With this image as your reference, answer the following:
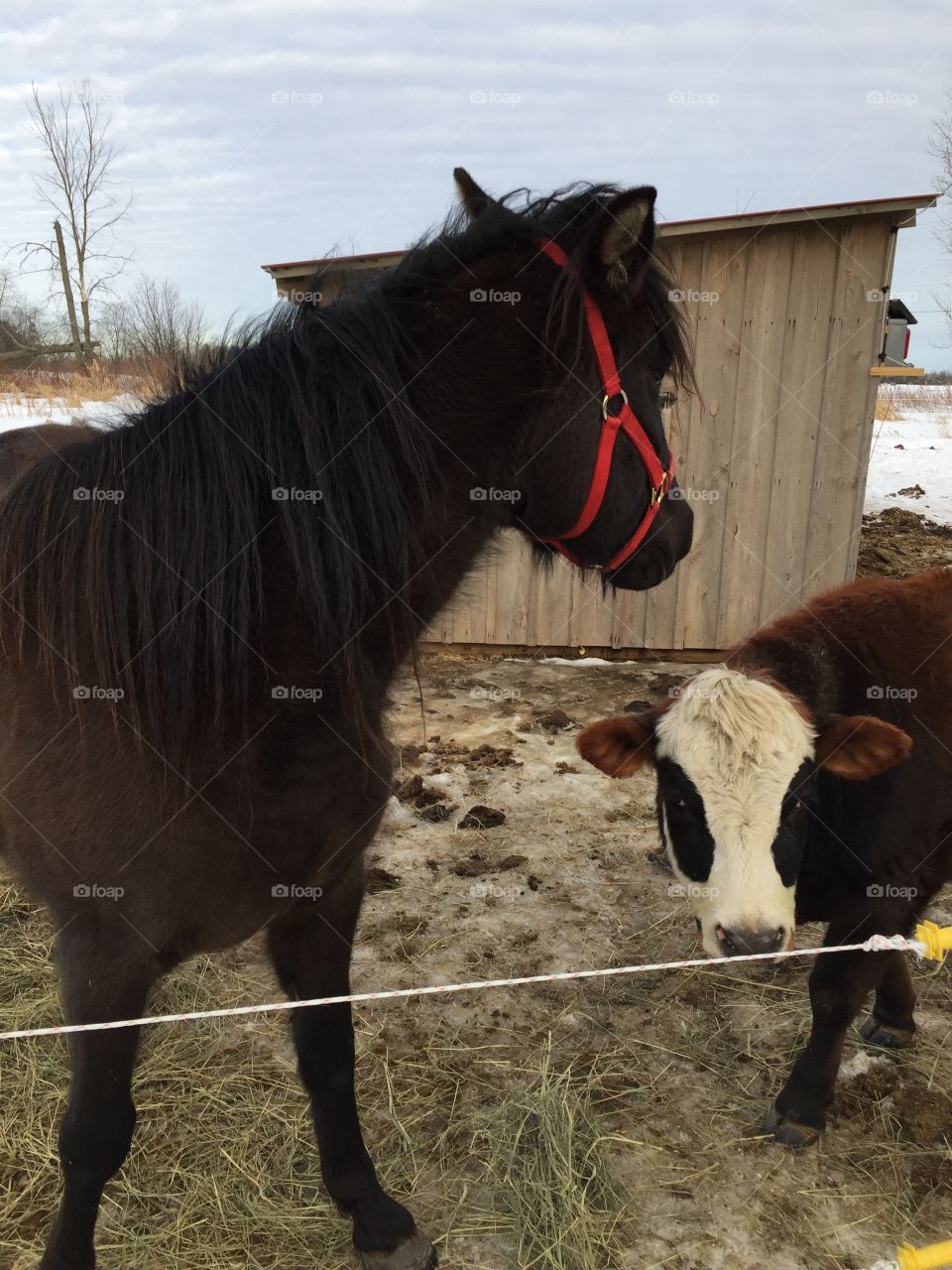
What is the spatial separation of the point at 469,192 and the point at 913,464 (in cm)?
1600

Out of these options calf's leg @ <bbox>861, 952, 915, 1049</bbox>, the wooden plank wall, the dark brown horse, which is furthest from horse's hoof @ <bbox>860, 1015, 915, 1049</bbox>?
the wooden plank wall

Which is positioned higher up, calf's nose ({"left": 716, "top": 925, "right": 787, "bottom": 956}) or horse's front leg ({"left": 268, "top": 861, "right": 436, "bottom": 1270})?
calf's nose ({"left": 716, "top": 925, "right": 787, "bottom": 956})

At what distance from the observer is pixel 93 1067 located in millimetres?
1712

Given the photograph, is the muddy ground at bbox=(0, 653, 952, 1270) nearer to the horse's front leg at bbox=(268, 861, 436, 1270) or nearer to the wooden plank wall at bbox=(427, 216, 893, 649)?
the horse's front leg at bbox=(268, 861, 436, 1270)

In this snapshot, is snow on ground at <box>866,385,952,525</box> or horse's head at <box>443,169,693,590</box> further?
snow on ground at <box>866,385,952,525</box>

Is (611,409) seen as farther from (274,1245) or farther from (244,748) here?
(274,1245)

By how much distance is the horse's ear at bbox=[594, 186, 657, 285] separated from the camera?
151 centimetres

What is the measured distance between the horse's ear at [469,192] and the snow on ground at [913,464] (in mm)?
11226

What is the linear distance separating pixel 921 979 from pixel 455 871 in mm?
2051

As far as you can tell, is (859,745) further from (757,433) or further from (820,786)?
(757,433)

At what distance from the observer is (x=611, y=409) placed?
1.70 metres

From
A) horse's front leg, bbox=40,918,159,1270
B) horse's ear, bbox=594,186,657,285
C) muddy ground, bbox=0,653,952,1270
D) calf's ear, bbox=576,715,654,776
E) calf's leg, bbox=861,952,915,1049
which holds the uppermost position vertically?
horse's ear, bbox=594,186,657,285

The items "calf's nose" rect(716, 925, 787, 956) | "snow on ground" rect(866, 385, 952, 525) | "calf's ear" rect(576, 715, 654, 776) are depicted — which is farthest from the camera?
"snow on ground" rect(866, 385, 952, 525)

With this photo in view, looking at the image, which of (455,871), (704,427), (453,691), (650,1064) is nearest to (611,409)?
(650,1064)
